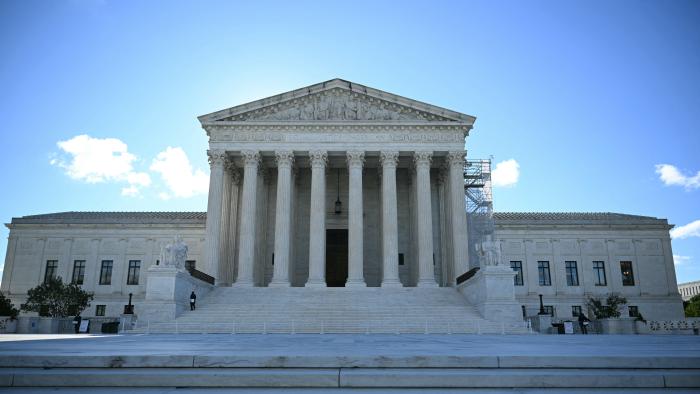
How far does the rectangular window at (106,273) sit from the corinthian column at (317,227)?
2243 cm

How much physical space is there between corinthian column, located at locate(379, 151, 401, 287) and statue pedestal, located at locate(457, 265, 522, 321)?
7.59 m

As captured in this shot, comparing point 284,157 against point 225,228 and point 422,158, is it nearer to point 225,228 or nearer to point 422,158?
point 225,228

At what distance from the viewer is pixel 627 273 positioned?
157 ft

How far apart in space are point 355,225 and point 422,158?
7.21 meters

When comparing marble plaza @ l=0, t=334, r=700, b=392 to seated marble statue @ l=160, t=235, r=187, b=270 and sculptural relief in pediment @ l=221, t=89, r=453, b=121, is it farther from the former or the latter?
sculptural relief in pediment @ l=221, t=89, r=453, b=121

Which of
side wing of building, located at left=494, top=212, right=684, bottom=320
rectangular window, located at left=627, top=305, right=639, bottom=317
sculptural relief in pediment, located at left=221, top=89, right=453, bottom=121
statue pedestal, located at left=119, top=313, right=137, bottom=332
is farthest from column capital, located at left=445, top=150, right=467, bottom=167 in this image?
statue pedestal, located at left=119, top=313, right=137, bottom=332

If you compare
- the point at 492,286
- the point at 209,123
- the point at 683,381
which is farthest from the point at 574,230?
the point at 683,381

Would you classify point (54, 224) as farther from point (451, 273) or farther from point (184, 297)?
point (451, 273)

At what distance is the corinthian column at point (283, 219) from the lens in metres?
35.7

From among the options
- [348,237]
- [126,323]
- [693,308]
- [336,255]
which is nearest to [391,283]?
[348,237]

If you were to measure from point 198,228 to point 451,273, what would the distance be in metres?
24.0

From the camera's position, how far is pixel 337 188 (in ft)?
145

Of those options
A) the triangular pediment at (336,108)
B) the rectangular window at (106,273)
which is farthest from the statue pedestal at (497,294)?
the rectangular window at (106,273)

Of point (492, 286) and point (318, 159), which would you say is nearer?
point (492, 286)
